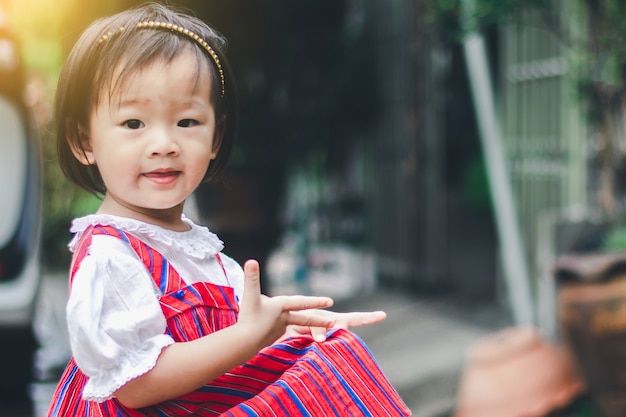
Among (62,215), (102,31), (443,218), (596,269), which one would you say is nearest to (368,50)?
(443,218)

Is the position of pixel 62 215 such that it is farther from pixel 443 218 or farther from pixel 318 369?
pixel 318 369

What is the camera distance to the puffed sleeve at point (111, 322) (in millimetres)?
1059

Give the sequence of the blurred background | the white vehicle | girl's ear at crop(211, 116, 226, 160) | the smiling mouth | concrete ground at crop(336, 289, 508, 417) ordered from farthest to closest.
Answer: the white vehicle → the blurred background → concrete ground at crop(336, 289, 508, 417) → girl's ear at crop(211, 116, 226, 160) → the smiling mouth

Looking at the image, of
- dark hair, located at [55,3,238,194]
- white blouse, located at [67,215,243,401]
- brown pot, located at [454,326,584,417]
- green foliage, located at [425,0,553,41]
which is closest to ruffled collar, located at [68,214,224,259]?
white blouse, located at [67,215,243,401]

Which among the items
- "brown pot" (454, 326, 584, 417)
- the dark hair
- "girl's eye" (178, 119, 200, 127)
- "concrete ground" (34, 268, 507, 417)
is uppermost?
the dark hair

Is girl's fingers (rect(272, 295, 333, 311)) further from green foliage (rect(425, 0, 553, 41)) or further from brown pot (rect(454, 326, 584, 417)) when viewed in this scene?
green foliage (rect(425, 0, 553, 41))

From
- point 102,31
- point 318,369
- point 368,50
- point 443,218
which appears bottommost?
point 443,218

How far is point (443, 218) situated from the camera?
6809 millimetres

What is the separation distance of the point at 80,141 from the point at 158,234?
20 cm

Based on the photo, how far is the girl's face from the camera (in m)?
1.15

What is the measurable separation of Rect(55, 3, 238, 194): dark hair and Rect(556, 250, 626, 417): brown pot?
2.71 meters

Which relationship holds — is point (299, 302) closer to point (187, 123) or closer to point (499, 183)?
point (187, 123)

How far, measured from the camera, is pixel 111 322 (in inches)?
42.3

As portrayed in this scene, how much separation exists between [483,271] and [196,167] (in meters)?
5.79
